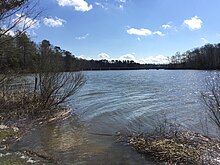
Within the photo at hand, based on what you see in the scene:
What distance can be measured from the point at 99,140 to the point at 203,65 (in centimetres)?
12131

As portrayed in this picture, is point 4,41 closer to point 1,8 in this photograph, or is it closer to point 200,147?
point 1,8

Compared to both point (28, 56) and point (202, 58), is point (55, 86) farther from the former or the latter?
point (202, 58)

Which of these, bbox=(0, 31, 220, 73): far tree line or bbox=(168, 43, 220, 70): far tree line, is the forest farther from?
bbox=(168, 43, 220, 70): far tree line

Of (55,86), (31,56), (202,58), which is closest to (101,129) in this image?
(31,56)

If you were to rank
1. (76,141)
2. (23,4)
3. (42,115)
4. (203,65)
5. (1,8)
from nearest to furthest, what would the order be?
1. (1,8)
2. (23,4)
3. (76,141)
4. (42,115)
5. (203,65)

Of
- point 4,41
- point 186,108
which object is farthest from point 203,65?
point 4,41

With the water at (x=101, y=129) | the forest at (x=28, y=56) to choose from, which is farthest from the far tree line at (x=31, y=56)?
the water at (x=101, y=129)

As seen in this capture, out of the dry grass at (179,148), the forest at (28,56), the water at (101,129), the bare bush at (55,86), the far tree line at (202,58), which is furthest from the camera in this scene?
the far tree line at (202,58)

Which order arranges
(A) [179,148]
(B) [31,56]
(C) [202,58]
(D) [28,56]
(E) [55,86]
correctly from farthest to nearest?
(C) [202,58] → (E) [55,86] → (B) [31,56] → (D) [28,56] → (A) [179,148]

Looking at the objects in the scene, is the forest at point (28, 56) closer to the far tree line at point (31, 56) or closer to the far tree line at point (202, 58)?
the far tree line at point (31, 56)

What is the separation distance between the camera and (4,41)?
9289 millimetres

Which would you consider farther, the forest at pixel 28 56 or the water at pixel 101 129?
the water at pixel 101 129

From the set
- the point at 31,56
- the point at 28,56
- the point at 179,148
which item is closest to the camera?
the point at 179,148

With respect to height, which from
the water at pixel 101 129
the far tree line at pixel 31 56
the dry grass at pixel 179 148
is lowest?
the water at pixel 101 129
